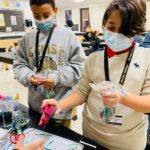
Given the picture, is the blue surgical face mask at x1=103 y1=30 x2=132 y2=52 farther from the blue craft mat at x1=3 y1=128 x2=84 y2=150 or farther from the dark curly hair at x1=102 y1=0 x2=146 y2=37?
the blue craft mat at x1=3 y1=128 x2=84 y2=150

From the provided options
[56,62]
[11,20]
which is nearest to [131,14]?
[56,62]

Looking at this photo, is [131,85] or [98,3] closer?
[131,85]

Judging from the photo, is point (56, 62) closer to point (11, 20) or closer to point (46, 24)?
point (46, 24)

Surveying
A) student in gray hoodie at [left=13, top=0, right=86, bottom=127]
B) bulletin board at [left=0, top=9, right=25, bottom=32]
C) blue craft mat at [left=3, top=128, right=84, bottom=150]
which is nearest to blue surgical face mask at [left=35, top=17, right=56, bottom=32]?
student in gray hoodie at [left=13, top=0, right=86, bottom=127]

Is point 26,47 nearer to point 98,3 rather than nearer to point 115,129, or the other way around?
point 115,129

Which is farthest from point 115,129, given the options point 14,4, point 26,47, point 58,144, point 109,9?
point 14,4

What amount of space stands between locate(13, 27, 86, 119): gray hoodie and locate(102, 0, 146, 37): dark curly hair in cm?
47

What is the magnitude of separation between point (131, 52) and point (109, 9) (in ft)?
0.74

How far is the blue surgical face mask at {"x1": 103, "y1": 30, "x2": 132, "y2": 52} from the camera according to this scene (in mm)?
981

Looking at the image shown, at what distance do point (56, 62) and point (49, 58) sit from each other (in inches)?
2.1

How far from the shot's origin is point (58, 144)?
3.24 ft

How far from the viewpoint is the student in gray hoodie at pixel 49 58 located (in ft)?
4.44

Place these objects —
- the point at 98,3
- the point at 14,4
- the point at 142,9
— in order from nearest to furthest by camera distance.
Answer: the point at 142,9
the point at 14,4
the point at 98,3

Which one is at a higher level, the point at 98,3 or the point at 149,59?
the point at 98,3
